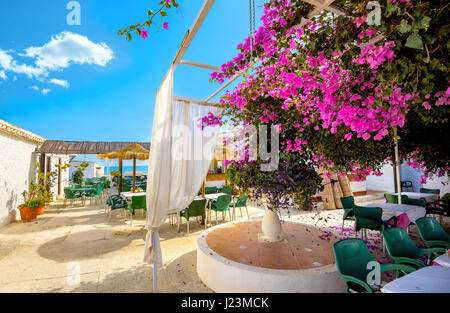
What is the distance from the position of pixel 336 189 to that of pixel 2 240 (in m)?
9.78

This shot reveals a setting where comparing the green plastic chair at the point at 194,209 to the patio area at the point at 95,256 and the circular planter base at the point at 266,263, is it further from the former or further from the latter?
the circular planter base at the point at 266,263

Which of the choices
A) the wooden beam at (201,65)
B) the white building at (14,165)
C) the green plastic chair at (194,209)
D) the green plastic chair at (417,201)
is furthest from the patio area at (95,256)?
the wooden beam at (201,65)

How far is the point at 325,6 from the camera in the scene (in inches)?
53.1

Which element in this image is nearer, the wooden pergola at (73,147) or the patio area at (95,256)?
the patio area at (95,256)

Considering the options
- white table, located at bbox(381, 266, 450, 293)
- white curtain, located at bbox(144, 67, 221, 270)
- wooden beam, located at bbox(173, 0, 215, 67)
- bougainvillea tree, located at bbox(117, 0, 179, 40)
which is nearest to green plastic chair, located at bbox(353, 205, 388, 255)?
white table, located at bbox(381, 266, 450, 293)

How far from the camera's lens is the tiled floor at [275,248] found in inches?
99.2

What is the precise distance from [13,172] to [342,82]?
28.5 ft

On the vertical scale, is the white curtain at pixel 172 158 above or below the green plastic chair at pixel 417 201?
above

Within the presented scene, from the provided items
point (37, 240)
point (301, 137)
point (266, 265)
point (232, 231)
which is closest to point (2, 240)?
point (37, 240)

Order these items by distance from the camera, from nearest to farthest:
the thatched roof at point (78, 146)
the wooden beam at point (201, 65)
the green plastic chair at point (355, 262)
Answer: the green plastic chair at point (355, 262)
the wooden beam at point (201, 65)
the thatched roof at point (78, 146)

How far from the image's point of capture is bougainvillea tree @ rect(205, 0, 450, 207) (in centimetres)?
105

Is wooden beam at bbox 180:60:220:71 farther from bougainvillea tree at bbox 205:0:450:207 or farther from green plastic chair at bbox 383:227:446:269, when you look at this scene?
green plastic chair at bbox 383:227:446:269
